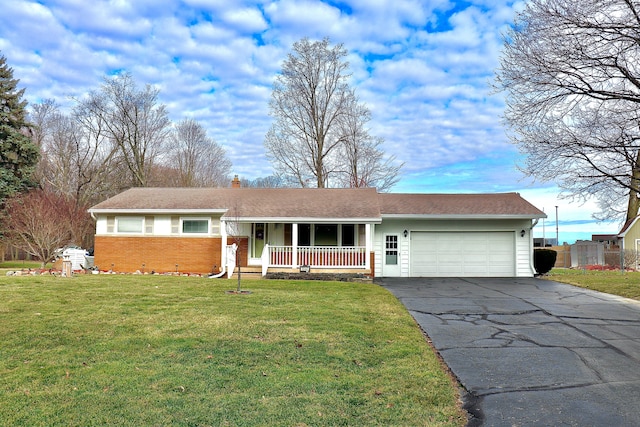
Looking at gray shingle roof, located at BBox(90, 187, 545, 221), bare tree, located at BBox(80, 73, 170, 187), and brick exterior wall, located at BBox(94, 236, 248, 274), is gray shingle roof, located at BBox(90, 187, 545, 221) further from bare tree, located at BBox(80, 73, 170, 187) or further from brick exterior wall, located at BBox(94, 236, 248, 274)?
bare tree, located at BBox(80, 73, 170, 187)

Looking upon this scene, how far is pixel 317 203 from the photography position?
61.2ft

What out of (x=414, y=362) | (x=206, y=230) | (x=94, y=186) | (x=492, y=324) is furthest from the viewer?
(x=94, y=186)

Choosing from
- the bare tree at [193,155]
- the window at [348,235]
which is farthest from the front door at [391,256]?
the bare tree at [193,155]

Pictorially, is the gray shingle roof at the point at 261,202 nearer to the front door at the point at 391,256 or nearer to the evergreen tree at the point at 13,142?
the front door at the point at 391,256

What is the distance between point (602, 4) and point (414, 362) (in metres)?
11.0

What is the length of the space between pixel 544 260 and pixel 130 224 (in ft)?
57.1

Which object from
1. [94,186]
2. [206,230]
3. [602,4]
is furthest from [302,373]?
[94,186]

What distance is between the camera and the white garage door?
18281 millimetres

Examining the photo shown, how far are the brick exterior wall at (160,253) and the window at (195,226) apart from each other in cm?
30

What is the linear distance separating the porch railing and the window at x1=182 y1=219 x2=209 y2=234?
3.03 metres

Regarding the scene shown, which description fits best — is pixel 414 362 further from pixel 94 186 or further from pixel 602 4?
pixel 94 186

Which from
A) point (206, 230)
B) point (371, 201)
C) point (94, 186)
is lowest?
point (206, 230)

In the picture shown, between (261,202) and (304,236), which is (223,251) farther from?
(304,236)

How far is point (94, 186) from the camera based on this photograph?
33438 millimetres
